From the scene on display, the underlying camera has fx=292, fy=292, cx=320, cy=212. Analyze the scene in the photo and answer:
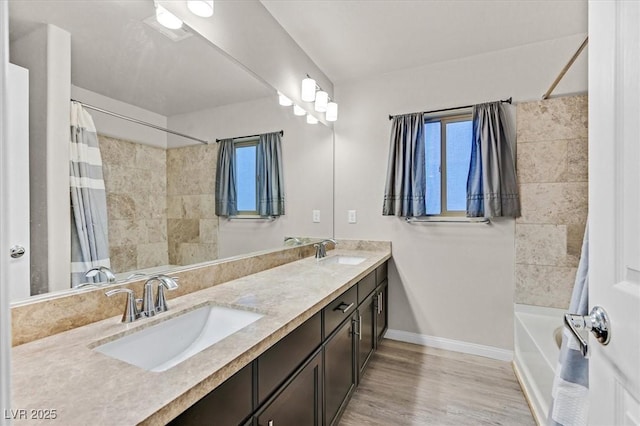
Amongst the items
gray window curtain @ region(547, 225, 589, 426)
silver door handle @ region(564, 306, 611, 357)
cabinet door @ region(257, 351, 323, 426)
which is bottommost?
cabinet door @ region(257, 351, 323, 426)

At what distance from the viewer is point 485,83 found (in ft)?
7.85

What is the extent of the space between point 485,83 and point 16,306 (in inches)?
119

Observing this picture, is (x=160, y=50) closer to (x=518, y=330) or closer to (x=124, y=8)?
(x=124, y=8)

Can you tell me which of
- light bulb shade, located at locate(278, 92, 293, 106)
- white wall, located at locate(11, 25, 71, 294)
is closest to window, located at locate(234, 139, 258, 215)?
light bulb shade, located at locate(278, 92, 293, 106)

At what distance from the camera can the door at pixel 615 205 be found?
0.51m

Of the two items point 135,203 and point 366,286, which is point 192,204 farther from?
point 366,286

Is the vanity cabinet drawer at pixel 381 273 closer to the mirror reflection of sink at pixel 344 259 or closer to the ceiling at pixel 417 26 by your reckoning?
the mirror reflection of sink at pixel 344 259

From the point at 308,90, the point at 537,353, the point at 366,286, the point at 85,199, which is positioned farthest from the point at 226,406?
the point at 308,90

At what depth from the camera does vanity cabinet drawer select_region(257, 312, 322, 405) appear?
90 cm

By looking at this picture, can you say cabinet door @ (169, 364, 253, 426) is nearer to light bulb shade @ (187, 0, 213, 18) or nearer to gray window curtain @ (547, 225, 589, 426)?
gray window curtain @ (547, 225, 589, 426)

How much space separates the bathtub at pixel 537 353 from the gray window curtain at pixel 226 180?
6.53 ft

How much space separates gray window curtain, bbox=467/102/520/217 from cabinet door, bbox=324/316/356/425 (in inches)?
55.7

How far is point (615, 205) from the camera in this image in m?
0.58

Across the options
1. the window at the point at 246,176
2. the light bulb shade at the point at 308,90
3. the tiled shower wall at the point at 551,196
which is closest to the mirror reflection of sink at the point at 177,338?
the window at the point at 246,176
